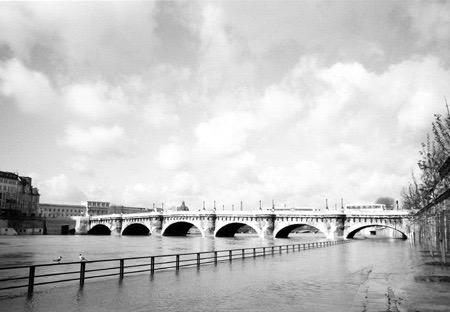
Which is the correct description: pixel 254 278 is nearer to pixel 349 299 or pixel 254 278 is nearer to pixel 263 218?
pixel 349 299

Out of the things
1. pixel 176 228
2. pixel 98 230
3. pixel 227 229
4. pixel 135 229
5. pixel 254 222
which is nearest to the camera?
pixel 254 222

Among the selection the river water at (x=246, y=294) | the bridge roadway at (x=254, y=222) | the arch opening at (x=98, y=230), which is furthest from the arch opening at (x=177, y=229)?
the river water at (x=246, y=294)

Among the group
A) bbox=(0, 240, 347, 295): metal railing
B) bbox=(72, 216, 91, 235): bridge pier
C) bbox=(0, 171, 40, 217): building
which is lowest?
bbox=(0, 240, 347, 295): metal railing

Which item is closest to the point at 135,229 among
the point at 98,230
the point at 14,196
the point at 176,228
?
the point at 176,228

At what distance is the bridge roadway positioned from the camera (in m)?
85.0

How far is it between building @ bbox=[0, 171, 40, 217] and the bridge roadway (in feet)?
67.9

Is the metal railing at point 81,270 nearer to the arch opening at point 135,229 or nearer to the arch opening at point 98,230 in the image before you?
the arch opening at point 135,229

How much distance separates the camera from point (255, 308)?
1264 cm

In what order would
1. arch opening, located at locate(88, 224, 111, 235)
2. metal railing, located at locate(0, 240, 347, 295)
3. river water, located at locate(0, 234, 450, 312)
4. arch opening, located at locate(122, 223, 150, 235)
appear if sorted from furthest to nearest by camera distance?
arch opening, located at locate(88, 224, 111, 235)
arch opening, located at locate(122, 223, 150, 235)
metal railing, located at locate(0, 240, 347, 295)
river water, located at locate(0, 234, 450, 312)

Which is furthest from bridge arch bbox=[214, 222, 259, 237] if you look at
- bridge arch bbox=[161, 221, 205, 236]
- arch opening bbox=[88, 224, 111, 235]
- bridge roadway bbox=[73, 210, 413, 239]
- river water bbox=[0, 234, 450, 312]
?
river water bbox=[0, 234, 450, 312]

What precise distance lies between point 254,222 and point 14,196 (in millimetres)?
92487

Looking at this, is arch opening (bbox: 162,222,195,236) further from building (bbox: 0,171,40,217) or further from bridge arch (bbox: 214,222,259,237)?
building (bbox: 0,171,40,217)

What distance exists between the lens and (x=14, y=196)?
139125 millimetres

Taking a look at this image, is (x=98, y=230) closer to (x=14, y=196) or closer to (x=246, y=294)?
(x=14, y=196)
